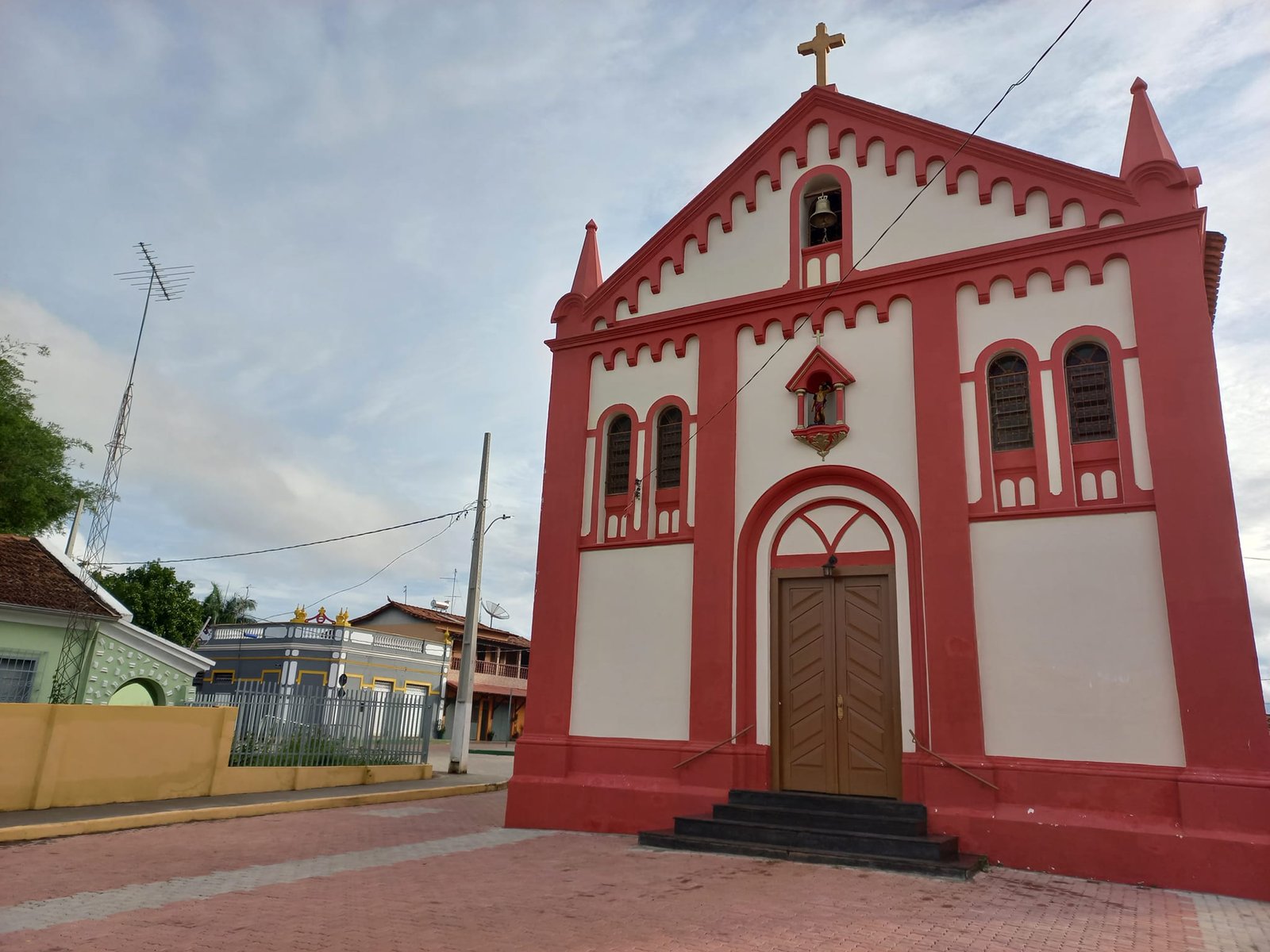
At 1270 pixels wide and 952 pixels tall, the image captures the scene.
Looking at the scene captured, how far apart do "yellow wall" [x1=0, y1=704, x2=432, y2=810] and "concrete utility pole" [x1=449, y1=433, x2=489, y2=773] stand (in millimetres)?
4804

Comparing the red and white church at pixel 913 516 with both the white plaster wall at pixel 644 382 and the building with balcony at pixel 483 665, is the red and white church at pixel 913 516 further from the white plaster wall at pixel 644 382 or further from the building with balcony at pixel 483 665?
the building with balcony at pixel 483 665

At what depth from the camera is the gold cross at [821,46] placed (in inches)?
491

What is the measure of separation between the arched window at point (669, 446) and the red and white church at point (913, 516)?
0.06m

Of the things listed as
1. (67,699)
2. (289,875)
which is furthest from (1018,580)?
(67,699)

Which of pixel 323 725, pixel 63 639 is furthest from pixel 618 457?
pixel 63 639

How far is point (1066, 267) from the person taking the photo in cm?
1010

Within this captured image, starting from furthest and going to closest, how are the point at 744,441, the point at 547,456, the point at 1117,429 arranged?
the point at 547,456
the point at 744,441
the point at 1117,429

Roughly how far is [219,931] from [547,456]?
26.2 feet

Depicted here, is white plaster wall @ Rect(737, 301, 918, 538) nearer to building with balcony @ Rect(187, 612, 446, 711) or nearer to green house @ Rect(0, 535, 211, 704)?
green house @ Rect(0, 535, 211, 704)

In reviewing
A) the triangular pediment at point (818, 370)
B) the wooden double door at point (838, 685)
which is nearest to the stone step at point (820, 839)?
the wooden double door at point (838, 685)

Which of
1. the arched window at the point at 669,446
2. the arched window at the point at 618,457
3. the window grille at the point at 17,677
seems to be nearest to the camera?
the arched window at the point at 669,446

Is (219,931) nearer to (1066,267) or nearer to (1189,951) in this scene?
(1189,951)

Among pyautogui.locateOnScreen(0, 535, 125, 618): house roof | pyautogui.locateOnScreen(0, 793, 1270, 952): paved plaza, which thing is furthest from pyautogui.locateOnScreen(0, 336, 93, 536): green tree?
pyautogui.locateOnScreen(0, 793, 1270, 952): paved plaza

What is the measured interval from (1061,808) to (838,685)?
262cm
